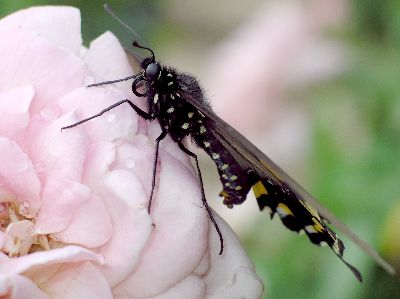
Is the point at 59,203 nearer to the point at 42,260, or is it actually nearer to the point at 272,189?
the point at 42,260

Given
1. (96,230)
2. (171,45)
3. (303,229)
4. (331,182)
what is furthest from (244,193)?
(171,45)

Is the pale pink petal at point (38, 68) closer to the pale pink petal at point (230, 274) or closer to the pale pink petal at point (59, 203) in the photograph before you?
the pale pink petal at point (59, 203)

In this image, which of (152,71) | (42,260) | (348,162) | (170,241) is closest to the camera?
(42,260)

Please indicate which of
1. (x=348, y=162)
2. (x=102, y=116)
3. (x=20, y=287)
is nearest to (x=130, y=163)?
(x=102, y=116)

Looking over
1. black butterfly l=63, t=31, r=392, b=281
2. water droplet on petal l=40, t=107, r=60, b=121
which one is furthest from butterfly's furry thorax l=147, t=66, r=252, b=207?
water droplet on petal l=40, t=107, r=60, b=121

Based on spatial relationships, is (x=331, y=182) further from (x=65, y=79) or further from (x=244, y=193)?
(x=65, y=79)

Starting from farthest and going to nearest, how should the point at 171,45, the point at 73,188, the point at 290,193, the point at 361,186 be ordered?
the point at 171,45 < the point at 361,186 < the point at 290,193 < the point at 73,188
